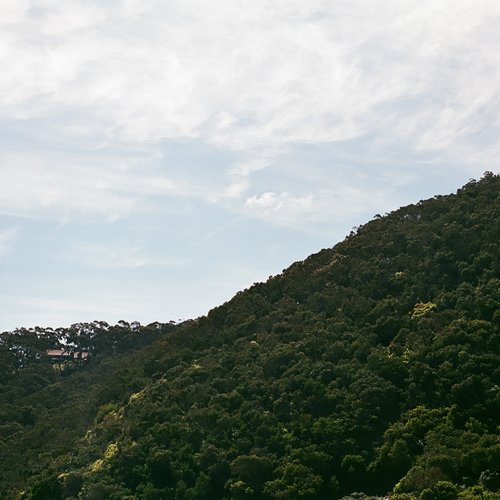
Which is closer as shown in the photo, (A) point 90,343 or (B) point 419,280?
(B) point 419,280

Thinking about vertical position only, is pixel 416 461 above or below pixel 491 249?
below

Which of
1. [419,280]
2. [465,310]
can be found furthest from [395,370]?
[419,280]

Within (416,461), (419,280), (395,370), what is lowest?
(416,461)

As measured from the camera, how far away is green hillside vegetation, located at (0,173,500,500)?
2573 centimetres

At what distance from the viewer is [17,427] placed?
4162 cm

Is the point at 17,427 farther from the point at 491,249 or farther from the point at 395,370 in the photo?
the point at 491,249

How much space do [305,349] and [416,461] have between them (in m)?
9.13

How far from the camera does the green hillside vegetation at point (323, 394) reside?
84.4 ft

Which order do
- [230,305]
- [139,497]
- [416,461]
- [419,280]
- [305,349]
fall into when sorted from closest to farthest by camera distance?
1. [416,461]
2. [139,497]
3. [305,349]
4. [419,280]
5. [230,305]

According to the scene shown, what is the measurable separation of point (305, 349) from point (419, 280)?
20.9 ft

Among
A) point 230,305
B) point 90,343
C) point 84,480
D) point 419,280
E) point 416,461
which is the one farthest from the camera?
point 90,343

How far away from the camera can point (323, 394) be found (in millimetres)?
29359

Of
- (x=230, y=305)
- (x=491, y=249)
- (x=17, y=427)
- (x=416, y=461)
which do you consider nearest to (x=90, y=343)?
(x=17, y=427)

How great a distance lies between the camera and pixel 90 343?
62.1 m
